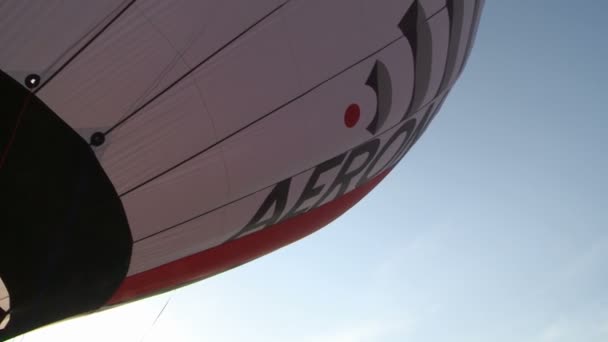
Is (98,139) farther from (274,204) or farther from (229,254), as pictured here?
(229,254)

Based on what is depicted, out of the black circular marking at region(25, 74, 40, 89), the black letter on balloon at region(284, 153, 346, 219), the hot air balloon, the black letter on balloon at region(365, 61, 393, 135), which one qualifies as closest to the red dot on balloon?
the hot air balloon

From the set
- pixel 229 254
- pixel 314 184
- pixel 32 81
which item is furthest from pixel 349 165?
pixel 32 81

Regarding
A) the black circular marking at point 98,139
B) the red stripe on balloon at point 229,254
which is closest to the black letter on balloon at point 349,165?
the red stripe on balloon at point 229,254

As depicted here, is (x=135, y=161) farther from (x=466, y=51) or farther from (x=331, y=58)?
(x=466, y=51)

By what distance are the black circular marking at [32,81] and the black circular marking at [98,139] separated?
0.46 m

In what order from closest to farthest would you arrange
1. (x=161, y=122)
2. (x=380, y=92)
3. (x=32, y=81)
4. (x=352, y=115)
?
1. (x=32, y=81)
2. (x=161, y=122)
3. (x=352, y=115)
4. (x=380, y=92)

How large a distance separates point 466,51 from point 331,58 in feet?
10.4

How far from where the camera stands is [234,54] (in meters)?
3.35

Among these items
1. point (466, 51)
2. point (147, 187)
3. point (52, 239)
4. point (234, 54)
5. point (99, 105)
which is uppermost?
point (466, 51)

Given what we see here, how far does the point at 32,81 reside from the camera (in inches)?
114

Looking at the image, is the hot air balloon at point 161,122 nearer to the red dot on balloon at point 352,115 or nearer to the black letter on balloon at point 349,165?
the red dot on balloon at point 352,115

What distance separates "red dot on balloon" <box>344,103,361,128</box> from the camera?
14.0ft

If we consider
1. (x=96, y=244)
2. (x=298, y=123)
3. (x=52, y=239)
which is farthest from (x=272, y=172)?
(x=52, y=239)

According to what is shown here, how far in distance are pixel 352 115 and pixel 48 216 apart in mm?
2538
